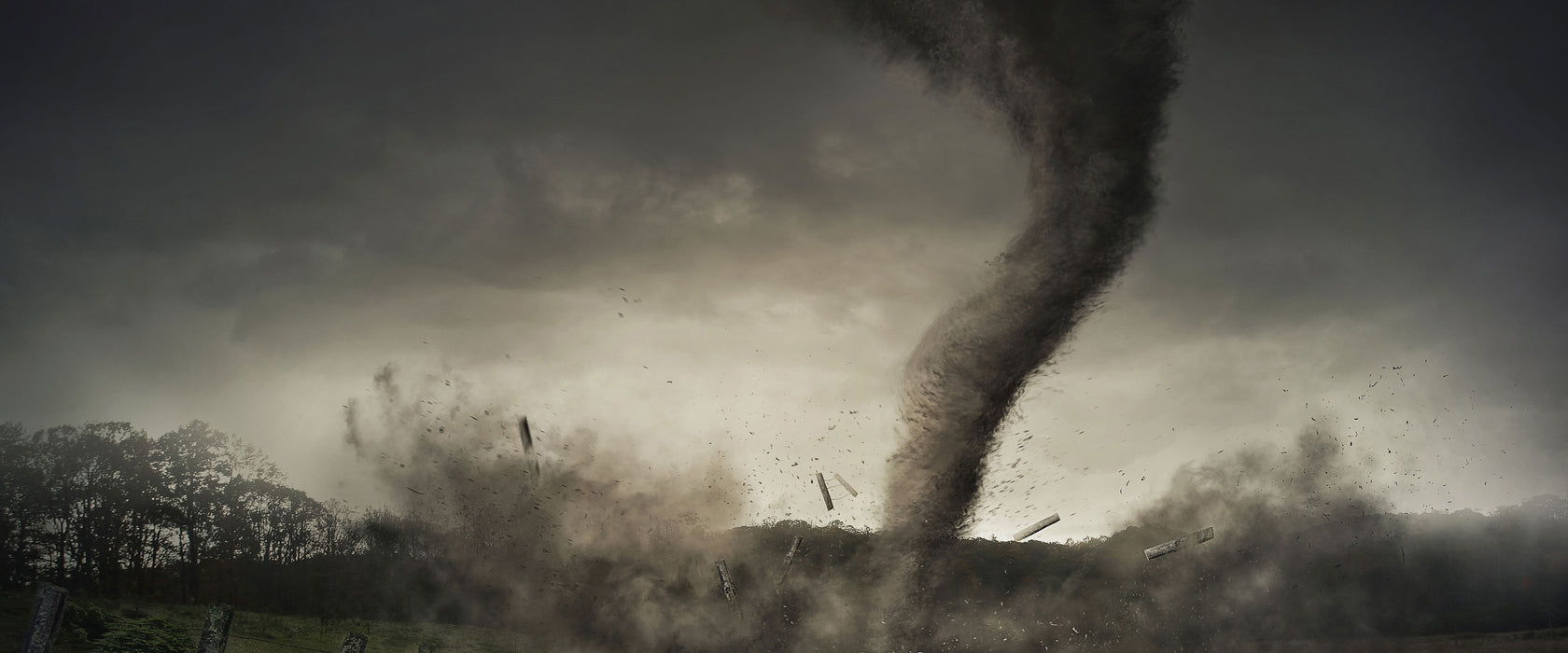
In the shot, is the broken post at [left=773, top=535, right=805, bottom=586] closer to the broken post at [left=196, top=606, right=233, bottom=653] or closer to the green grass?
the green grass

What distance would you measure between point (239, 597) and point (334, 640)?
11.2 meters

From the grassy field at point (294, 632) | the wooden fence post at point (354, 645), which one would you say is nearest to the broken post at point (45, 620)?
the wooden fence post at point (354, 645)

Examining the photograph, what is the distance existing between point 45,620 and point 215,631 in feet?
9.89

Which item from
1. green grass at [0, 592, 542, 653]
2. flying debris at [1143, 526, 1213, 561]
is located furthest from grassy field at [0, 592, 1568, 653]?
flying debris at [1143, 526, 1213, 561]

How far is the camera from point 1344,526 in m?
59.1

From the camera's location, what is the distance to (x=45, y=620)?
46.3 ft

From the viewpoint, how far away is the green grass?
110 feet

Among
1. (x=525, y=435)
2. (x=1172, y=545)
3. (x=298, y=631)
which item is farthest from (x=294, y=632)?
(x=1172, y=545)

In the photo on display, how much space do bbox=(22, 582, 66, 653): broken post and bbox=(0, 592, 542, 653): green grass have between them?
66.5 feet

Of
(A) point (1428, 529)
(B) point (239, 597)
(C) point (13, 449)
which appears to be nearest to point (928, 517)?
(B) point (239, 597)

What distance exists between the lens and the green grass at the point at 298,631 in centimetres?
3350

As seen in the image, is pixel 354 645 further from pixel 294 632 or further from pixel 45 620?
pixel 294 632

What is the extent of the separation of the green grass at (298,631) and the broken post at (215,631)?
1788cm

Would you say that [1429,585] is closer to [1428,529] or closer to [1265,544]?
[1428,529]
